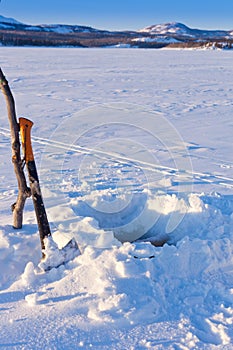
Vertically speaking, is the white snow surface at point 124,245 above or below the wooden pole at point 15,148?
below

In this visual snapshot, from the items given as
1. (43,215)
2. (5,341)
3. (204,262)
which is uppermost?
(43,215)

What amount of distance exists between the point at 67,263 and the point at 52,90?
30.9ft

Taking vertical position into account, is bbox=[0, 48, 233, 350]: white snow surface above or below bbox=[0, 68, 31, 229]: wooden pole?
below

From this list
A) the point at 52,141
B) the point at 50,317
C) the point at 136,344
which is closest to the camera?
the point at 136,344

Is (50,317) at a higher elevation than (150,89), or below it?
below

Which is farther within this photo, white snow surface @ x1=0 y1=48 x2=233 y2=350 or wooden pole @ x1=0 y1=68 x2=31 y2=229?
wooden pole @ x1=0 y1=68 x2=31 y2=229

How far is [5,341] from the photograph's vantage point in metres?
1.92

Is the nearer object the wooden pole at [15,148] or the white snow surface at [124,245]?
the white snow surface at [124,245]

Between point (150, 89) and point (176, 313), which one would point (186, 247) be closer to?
point (176, 313)

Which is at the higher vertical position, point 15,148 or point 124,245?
point 15,148

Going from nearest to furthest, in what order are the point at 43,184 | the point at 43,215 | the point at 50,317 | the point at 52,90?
the point at 50,317 → the point at 43,215 → the point at 43,184 → the point at 52,90

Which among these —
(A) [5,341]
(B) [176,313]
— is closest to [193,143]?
(B) [176,313]

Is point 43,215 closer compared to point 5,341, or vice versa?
point 5,341

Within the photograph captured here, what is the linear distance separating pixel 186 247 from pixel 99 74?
13.8m
